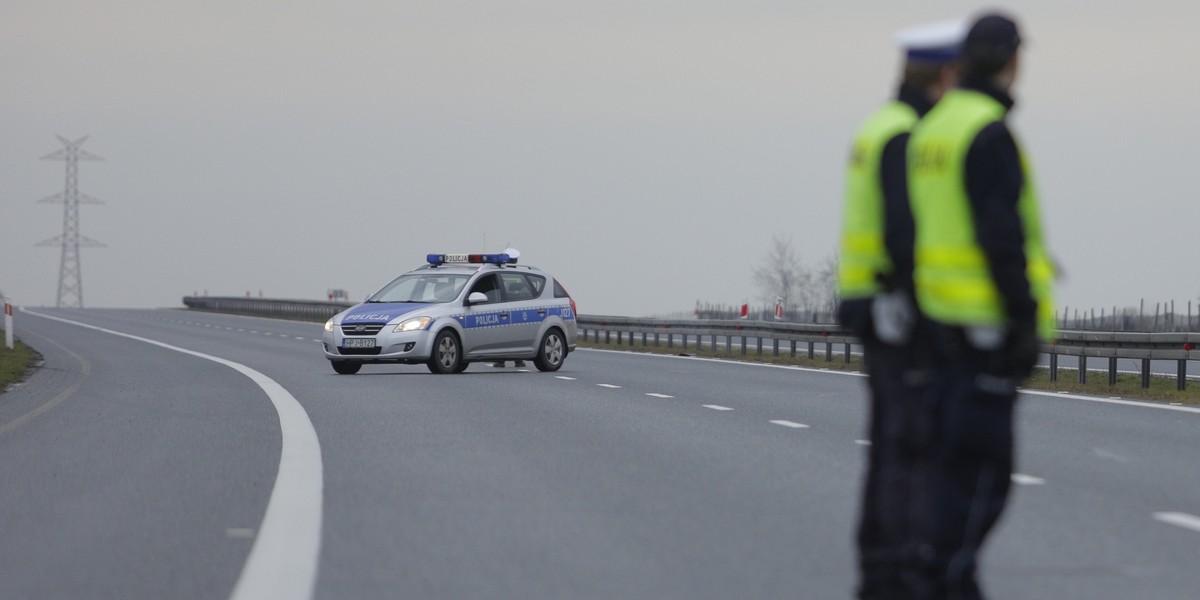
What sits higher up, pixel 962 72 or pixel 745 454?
pixel 962 72

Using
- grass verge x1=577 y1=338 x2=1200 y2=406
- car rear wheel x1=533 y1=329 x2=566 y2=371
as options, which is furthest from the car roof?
grass verge x1=577 y1=338 x2=1200 y2=406

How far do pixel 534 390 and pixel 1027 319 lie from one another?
15874 mm

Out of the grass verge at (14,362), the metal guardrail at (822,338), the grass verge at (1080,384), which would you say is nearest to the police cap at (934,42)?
the metal guardrail at (822,338)

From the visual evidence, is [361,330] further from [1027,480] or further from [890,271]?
[890,271]

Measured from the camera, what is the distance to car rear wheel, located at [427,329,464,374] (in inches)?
971

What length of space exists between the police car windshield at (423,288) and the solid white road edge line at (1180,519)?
678 inches

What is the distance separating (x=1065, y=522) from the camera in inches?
341

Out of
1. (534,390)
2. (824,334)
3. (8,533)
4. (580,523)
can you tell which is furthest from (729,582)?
(824,334)

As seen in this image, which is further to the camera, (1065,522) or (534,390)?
(534,390)

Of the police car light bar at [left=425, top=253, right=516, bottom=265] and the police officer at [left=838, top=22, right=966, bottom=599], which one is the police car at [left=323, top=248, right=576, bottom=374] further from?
the police officer at [left=838, top=22, right=966, bottom=599]

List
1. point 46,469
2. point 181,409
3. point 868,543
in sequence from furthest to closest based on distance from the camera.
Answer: point 181,409 → point 46,469 → point 868,543

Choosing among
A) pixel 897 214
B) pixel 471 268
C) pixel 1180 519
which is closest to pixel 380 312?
pixel 471 268

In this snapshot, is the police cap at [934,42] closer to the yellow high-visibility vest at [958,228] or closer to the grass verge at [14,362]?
the yellow high-visibility vest at [958,228]

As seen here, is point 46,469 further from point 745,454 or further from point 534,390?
point 534,390
